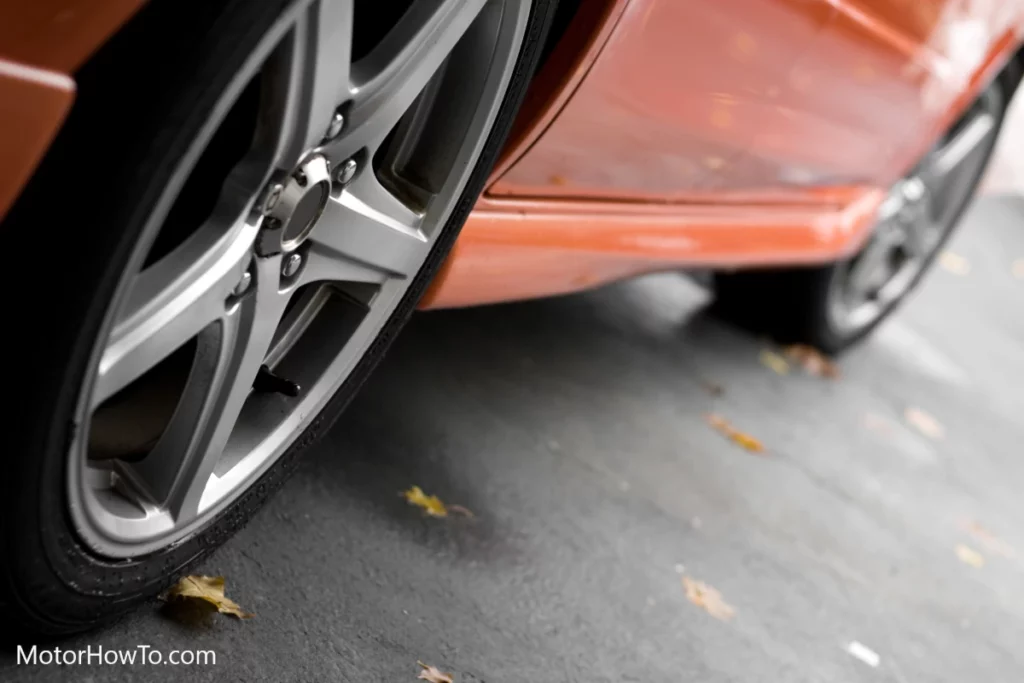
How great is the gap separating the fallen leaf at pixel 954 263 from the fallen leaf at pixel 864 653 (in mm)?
4850

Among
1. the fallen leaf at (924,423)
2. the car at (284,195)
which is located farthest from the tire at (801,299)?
the car at (284,195)

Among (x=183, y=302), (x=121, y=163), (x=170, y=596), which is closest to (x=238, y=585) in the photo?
(x=170, y=596)

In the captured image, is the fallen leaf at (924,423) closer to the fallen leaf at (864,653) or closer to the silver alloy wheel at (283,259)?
the fallen leaf at (864,653)

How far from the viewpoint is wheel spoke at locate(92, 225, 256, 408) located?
51.5 inches

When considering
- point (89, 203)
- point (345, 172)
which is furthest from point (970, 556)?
point (89, 203)

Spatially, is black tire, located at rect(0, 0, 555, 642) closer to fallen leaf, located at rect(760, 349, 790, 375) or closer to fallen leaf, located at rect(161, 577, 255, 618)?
fallen leaf, located at rect(161, 577, 255, 618)

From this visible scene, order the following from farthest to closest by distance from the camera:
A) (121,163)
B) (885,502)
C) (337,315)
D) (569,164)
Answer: (885,502)
(569,164)
(337,315)
(121,163)

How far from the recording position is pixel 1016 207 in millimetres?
9633

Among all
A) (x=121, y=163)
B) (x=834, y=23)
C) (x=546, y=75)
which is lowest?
(x=121, y=163)

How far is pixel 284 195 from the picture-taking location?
142 cm

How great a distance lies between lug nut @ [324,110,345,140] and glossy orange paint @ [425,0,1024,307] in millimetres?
430

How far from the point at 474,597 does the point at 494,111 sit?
90 cm

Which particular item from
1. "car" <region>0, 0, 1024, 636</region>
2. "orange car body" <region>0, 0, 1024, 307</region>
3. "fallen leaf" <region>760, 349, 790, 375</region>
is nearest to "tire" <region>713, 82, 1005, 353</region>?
"fallen leaf" <region>760, 349, 790, 375</region>

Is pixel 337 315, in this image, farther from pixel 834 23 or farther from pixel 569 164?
pixel 834 23
